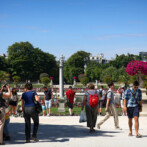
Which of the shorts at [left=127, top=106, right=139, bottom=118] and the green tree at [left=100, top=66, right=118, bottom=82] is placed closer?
the shorts at [left=127, top=106, right=139, bottom=118]

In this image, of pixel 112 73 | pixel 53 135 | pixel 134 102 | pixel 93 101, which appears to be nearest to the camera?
pixel 134 102

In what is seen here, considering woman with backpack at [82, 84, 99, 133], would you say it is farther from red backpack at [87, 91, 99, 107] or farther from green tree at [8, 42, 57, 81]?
green tree at [8, 42, 57, 81]

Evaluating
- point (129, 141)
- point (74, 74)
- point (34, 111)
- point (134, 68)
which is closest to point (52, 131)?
point (34, 111)

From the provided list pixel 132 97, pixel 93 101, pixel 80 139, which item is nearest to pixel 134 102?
pixel 132 97

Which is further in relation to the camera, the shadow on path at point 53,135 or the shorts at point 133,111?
the shorts at point 133,111

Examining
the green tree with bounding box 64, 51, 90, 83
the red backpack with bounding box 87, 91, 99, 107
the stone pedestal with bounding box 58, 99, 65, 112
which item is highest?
the green tree with bounding box 64, 51, 90, 83

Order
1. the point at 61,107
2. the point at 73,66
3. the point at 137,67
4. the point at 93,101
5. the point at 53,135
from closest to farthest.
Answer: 1. the point at 53,135
2. the point at 93,101
3. the point at 61,107
4. the point at 137,67
5. the point at 73,66

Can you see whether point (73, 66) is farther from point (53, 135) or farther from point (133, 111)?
point (133, 111)

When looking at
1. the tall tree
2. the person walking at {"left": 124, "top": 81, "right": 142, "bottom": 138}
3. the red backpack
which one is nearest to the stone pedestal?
the red backpack

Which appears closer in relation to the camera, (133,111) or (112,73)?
(133,111)

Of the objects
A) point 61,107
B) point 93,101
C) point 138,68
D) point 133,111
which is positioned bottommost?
point 61,107

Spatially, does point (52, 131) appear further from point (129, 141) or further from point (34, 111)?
point (129, 141)

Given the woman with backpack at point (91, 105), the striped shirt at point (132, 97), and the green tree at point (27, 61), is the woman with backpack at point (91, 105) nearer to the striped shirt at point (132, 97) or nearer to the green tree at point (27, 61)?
the striped shirt at point (132, 97)

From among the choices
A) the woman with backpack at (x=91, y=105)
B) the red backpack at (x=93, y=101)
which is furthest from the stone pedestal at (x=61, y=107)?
the red backpack at (x=93, y=101)
